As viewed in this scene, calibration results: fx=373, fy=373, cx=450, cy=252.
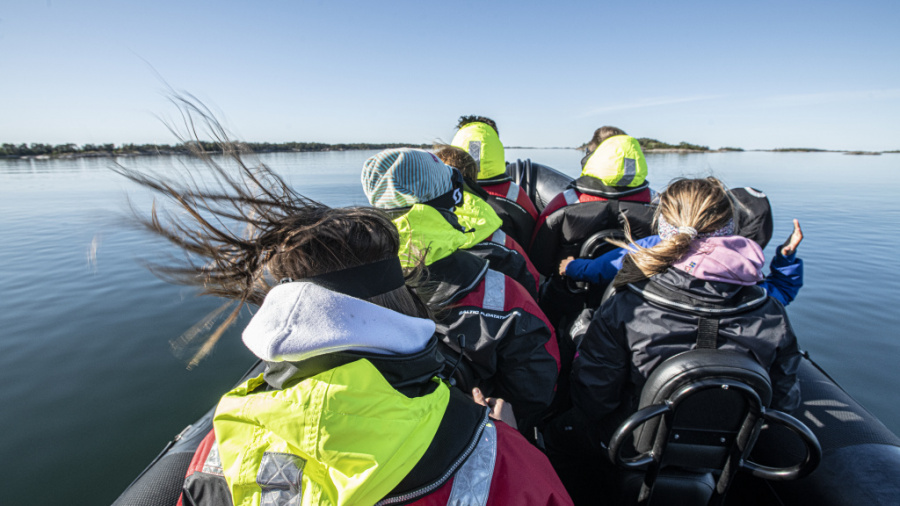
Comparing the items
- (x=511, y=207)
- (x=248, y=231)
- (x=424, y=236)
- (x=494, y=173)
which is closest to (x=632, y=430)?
(x=424, y=236)

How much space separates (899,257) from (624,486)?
9.10 meters

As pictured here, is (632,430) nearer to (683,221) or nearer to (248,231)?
(683,221)

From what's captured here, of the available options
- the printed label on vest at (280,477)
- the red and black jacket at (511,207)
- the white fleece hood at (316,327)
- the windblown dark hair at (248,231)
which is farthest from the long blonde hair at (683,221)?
the red and black jacket at (511,207)

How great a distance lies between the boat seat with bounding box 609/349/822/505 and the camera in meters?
1.22

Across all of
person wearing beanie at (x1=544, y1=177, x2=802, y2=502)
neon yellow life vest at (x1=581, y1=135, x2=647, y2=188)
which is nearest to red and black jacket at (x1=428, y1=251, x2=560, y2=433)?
person wearing beanie at (x1=544, y1=177, x2=802, y2=502)

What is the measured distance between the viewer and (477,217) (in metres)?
1.95

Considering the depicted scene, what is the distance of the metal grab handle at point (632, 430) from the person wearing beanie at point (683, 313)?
21 cm

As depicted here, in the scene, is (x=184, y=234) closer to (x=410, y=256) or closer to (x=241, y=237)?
(x=241, y=237)

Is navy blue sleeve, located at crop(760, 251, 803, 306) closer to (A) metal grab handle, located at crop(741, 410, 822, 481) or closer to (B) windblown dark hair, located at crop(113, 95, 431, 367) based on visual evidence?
(A) metal grab handle, located at crop(741, 410, 822, 481)

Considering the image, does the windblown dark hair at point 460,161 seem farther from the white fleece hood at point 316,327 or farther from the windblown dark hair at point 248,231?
the white fleece hood at point 316,327

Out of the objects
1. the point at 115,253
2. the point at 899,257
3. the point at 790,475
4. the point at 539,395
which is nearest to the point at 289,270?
the point at 539,395

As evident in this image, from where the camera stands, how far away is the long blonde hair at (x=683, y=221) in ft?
4.76

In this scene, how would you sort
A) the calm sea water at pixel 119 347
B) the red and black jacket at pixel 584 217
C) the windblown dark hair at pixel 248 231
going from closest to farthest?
the windblown dark hair at pixel 248 231 < the red and black jacket at pixel 584 217 < the calm sea water at pixel 119 347

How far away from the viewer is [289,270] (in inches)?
32.3
